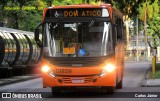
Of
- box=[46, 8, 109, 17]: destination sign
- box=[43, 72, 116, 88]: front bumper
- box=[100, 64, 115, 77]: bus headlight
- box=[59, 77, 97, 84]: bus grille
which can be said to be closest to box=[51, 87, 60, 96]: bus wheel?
box=[43, 72, 116, 88]: front bumper

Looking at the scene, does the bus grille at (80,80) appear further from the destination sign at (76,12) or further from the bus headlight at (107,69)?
the destination sign at (76,12)

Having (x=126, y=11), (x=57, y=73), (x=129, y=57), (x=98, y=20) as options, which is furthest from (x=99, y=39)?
(x=129, y=57)

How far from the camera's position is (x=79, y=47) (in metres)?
18.9

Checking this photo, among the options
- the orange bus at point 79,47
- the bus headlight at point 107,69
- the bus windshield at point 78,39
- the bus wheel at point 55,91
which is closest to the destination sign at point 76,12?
the orange bus at point 79,47

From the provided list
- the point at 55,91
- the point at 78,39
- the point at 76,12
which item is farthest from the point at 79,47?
the point at 55,91

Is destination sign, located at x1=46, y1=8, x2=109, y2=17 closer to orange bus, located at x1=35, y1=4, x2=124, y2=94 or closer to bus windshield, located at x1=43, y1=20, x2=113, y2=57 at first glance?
orange bus, located at x1=35, y1=4, x2=124, y2=94

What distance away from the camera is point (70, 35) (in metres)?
19.1

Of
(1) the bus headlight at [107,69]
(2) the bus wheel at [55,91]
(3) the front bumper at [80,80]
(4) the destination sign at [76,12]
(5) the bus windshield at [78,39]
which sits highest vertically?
(4) the destination sign at [76,12]

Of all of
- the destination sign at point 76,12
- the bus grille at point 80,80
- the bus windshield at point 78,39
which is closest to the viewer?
the bus grille at point 80,80

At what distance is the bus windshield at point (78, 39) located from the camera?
18891 mm

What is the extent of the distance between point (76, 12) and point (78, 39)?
1028 millimetres

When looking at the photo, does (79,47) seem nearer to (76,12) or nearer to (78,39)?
(78,39)

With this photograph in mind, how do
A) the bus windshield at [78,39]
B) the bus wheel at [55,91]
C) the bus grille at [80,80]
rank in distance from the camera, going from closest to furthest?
the bus grille at [80,80], the bus windshield at [78,39], the bus wheel at [55,91]

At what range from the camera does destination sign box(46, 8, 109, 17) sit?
19406mm
